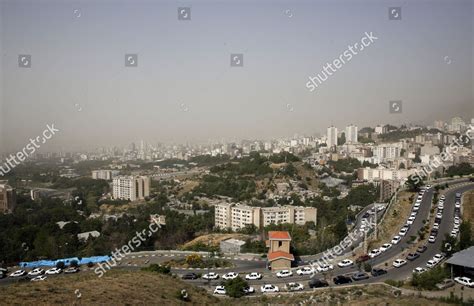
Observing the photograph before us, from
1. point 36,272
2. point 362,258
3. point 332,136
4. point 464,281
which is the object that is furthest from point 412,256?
point 332,136

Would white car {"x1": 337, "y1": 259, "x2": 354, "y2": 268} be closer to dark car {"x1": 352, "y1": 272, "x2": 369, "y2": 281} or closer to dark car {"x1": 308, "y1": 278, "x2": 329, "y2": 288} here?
dark car {"x1": 352, "y1": 272, "x2": 369, "y2": 281}

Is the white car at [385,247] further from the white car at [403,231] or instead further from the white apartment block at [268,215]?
the white apartment block at [268,215]

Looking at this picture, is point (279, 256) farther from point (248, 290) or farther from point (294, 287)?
point (248, 290)

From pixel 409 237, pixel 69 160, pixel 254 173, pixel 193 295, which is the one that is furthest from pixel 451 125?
pixel 69 160

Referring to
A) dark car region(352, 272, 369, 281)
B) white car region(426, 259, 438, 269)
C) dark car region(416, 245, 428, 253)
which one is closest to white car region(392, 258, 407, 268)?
white car region(426, 259, 438, 269)

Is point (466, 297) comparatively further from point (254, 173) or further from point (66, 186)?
point (66, 186)

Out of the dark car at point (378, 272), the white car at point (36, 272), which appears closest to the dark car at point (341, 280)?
the dark car at point (378, 272)
